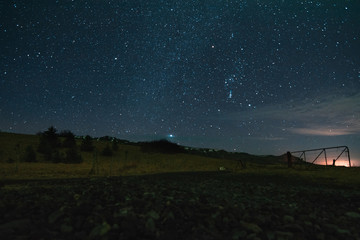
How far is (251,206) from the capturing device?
16.6 feet

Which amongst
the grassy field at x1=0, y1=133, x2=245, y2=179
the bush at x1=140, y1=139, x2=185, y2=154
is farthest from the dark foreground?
the bush at x1=140, y1=139, x2=185, y2=154

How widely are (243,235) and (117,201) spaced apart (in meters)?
2.77

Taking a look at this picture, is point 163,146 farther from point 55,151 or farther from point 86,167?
point 86,167

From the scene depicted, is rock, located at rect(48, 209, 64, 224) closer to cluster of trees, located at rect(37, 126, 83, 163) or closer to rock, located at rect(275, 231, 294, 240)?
→ rock, located at rect(275, 231, 294, 240)

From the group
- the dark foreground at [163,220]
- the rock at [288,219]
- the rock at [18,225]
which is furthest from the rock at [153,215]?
the rock at [288,219]

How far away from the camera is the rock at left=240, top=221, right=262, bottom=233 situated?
3572 millimetres

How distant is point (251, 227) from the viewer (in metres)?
3.65

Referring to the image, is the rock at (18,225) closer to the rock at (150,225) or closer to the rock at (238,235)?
the rock at (150,225)

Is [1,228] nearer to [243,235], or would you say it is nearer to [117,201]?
[117,201]

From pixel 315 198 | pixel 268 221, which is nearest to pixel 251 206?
pixel 268 221

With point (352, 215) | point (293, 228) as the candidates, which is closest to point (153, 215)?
point (293, 228)

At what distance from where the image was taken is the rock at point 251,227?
141 inches

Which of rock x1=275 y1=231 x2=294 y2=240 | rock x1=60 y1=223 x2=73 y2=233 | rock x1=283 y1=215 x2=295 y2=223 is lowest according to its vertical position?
rock x1=275 y1=231 x2=294 y2=240

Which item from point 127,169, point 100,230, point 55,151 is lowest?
point 127,169
